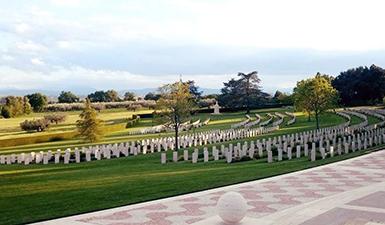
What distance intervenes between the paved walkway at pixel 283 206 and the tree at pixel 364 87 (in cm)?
7255

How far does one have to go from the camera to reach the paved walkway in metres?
9.88

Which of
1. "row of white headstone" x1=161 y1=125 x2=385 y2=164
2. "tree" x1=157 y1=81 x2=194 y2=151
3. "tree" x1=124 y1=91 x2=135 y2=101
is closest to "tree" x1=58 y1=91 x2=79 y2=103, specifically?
"tree" x1=124 y1=91 x2=135 y2=101

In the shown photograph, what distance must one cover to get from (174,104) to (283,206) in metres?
20.9

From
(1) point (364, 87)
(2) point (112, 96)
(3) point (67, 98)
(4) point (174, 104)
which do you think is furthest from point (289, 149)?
(2) point (112, 96)

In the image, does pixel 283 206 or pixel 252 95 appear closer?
pixel 283 206

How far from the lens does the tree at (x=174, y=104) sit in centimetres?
3161

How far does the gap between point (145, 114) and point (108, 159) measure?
151 ft

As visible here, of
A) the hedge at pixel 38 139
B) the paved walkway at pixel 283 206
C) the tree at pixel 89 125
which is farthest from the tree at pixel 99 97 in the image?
the paved walkway at pixel 283 206

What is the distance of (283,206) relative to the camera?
36.8 feet

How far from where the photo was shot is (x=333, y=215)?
10.3 m

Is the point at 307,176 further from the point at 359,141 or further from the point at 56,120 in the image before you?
the point at 56,120

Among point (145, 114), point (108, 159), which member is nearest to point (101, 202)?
point (108, 159)

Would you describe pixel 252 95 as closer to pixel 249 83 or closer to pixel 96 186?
pixel 249 83

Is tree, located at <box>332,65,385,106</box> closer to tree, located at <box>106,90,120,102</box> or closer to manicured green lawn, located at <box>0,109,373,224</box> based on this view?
tree, located at <box>106,90,120,102</box>
